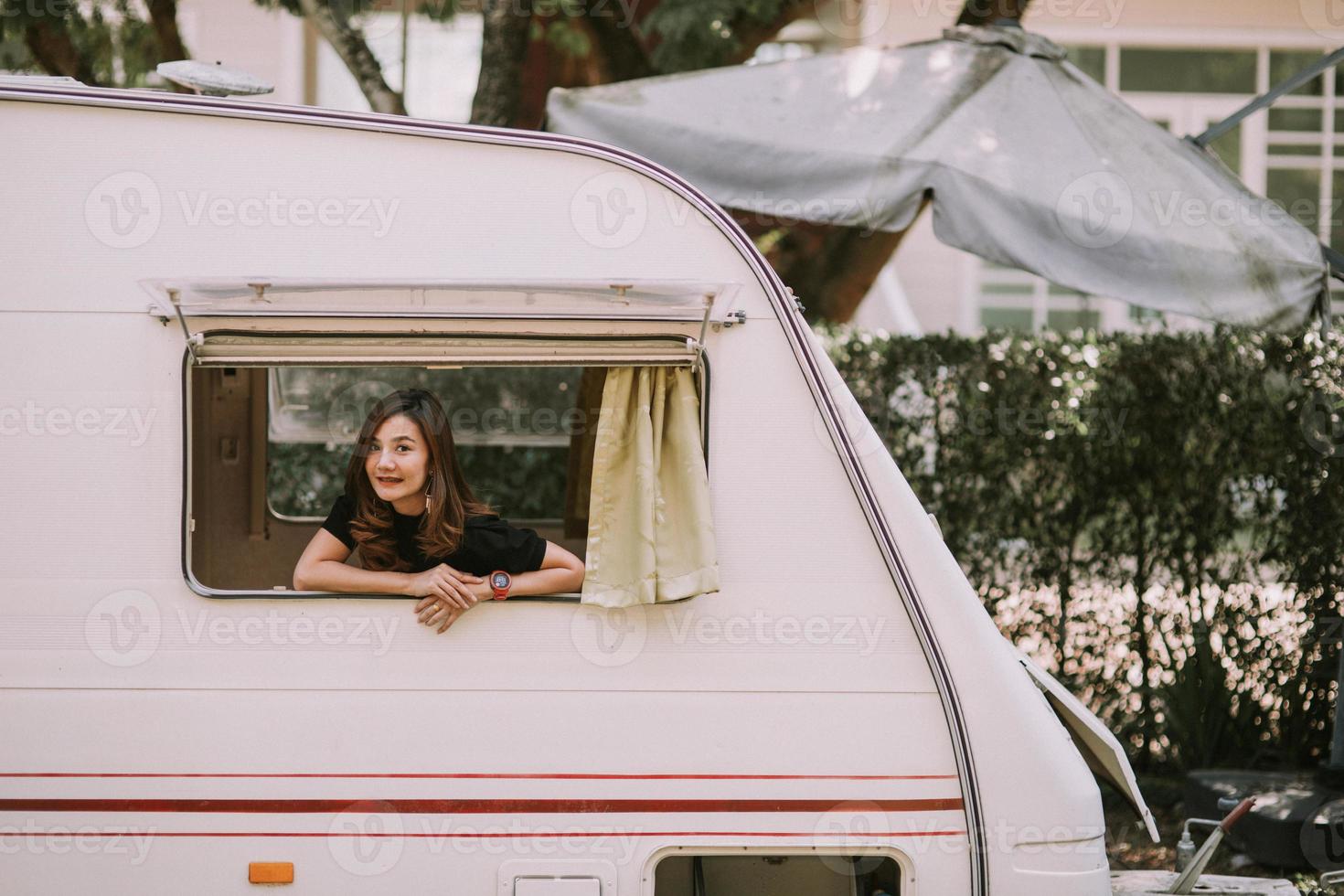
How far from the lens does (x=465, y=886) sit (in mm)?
2912

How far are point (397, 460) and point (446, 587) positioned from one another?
0.46 m

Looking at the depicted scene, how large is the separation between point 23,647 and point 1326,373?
5480 millimetres

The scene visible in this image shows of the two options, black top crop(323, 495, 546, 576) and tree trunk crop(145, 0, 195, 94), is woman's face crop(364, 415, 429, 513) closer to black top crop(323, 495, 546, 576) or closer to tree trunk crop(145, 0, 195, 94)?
black top crop(323, 495, 546, 576)

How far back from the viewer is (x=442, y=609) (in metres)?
2.91

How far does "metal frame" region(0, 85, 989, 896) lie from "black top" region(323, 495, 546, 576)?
31.6 inches

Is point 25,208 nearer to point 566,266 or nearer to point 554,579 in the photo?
point 566,266

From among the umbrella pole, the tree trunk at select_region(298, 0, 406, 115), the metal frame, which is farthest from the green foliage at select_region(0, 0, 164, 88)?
the umbrella pole

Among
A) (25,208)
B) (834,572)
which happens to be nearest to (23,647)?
(25,208)

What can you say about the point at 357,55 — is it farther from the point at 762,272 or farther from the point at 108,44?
the point at 762,272

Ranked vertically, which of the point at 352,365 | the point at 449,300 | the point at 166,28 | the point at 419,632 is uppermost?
the point at 166,28

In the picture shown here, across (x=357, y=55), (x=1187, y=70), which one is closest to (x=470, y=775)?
(x=357, y=55)

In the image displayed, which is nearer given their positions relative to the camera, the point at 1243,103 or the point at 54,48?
the point at 54,48

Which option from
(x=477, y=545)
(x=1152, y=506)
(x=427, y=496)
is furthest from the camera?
(x=1152, y=506)

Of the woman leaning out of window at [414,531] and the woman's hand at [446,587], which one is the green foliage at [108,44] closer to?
the woman leaning out of window at [414,531]
